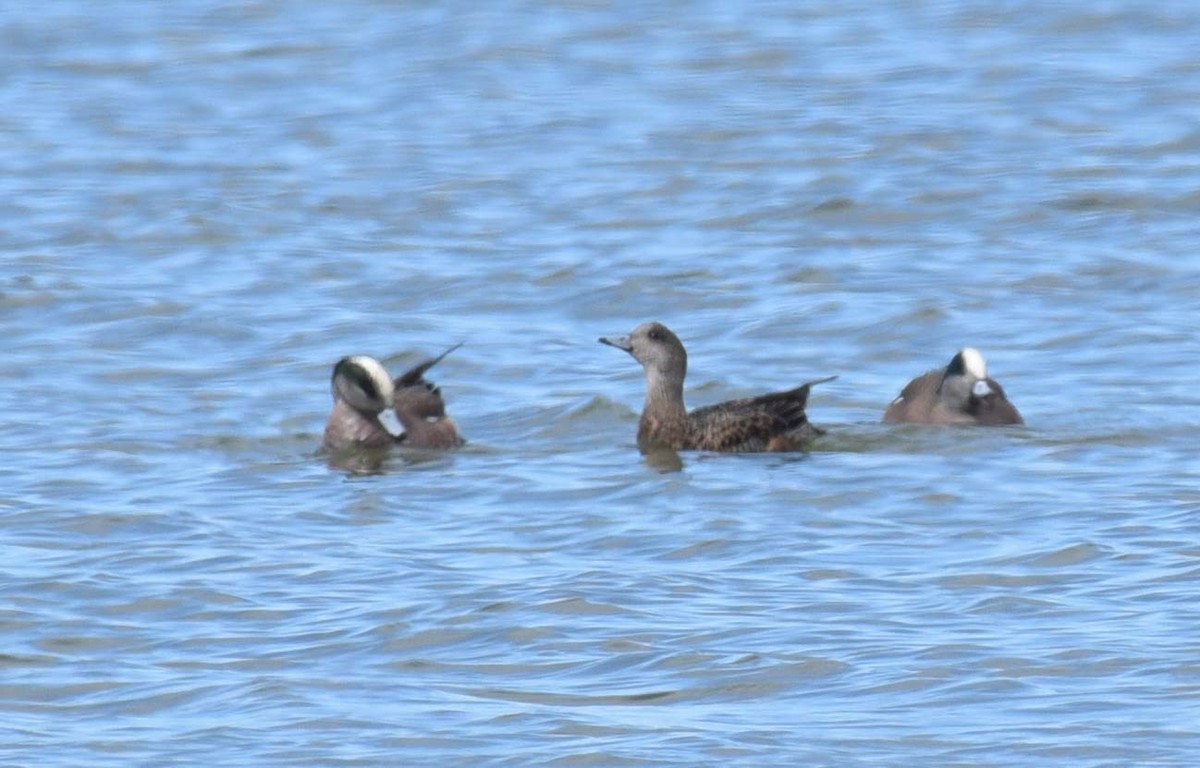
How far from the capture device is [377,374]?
13977mm

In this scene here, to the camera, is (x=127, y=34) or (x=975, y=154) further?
(x=127, y=34)

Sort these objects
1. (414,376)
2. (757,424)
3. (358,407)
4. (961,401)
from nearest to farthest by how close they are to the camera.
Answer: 1. (757,424)
2. (961,401)
3. (358,407)
4. (414,376)

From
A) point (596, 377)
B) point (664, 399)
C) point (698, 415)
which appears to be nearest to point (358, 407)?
point (664, 399)

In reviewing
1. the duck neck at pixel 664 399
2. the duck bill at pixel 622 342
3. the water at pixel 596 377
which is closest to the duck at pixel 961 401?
the water at pixel 596 377

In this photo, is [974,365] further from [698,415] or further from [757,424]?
[698,415]

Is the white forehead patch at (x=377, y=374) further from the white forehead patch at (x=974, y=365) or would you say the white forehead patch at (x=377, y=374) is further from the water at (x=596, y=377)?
the white forehead patch at (x=974, y=365)

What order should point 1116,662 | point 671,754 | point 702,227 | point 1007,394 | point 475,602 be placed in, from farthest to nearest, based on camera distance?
1. point 702,227
2. point 1007,394
3. point 475,602
4. point 1116,662
5. point 671,754

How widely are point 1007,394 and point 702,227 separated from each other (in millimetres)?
5556

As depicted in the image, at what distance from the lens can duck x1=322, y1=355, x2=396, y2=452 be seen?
45.1 ft

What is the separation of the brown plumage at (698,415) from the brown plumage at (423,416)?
1.00 meters

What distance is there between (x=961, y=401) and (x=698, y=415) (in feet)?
4.53

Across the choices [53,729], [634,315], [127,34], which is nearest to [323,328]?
[634,315]

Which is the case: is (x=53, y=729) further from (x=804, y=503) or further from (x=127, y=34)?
(x=127, y=34)

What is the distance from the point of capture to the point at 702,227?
64.8 ft
